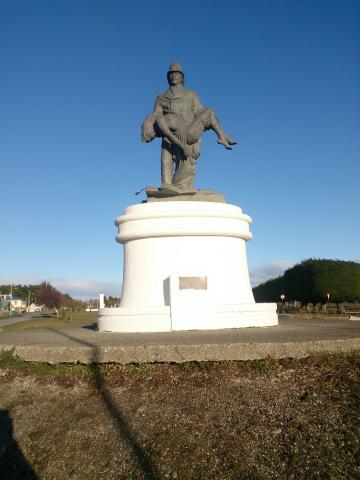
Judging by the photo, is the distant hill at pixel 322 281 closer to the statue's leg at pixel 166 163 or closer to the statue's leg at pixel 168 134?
the statue's leg at pixel 166 163

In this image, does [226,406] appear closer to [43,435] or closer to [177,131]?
[43,435]

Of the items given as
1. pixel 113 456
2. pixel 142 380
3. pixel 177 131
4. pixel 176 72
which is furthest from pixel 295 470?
pixel 176 72

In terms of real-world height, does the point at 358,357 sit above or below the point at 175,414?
above

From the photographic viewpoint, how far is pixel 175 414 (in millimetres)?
4652

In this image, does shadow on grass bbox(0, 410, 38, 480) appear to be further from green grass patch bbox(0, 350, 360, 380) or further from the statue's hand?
the statue's hand

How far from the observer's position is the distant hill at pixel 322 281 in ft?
98.9

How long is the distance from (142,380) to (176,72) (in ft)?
25.3

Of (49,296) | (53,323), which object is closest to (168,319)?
(53,323)

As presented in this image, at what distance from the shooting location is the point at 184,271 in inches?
336

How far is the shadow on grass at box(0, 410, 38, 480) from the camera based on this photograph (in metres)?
4.11

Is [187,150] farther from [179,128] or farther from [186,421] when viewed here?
[186,421]

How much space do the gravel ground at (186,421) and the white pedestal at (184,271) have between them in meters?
2.57

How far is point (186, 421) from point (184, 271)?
4212mm

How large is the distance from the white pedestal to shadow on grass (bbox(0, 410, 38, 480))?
3578mm
